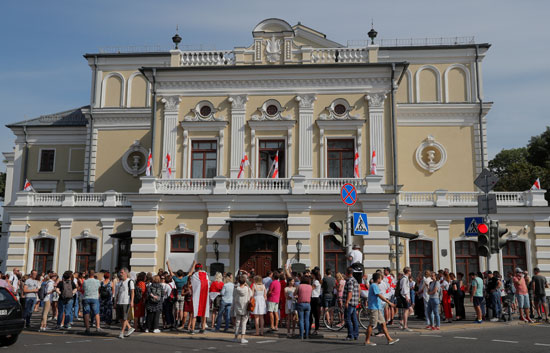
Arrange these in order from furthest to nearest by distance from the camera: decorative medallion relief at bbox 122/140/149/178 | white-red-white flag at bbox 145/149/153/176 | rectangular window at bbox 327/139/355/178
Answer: decorative medallion relief at bbox 122/140/149/178 → rectangular window at bbox 327/139/355/178 → white-red-white flag at bbox 145/149/153/176

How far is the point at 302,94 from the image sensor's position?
28781 millimetres

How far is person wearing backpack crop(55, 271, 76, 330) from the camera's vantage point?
16719mm

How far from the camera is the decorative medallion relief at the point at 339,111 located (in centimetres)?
2845

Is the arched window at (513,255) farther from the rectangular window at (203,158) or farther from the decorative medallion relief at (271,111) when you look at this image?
the rectangular window at (203,158)

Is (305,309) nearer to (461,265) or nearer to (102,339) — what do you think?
(102,339)

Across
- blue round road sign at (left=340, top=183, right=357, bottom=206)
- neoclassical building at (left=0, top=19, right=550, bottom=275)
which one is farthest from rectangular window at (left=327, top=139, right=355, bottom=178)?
blue round road sign at (left=340, top=183, right=357, bottom=206)

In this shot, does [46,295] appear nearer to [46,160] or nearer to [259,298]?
[259,298]

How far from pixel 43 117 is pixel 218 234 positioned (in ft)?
76.0

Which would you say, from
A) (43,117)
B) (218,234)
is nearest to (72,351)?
(218,234)

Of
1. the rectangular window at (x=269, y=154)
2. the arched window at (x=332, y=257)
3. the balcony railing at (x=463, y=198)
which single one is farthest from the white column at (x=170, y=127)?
the balcony railing at (x=463, y=198)

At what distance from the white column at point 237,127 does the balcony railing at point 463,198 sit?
9.19 m

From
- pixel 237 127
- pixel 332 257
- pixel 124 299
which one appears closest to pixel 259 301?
pixel 124 299

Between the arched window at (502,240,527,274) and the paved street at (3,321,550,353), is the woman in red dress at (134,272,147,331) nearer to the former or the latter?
the paved street at (3,321,550,353)

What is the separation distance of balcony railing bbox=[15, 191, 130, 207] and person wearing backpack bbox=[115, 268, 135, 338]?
46.5 ft
